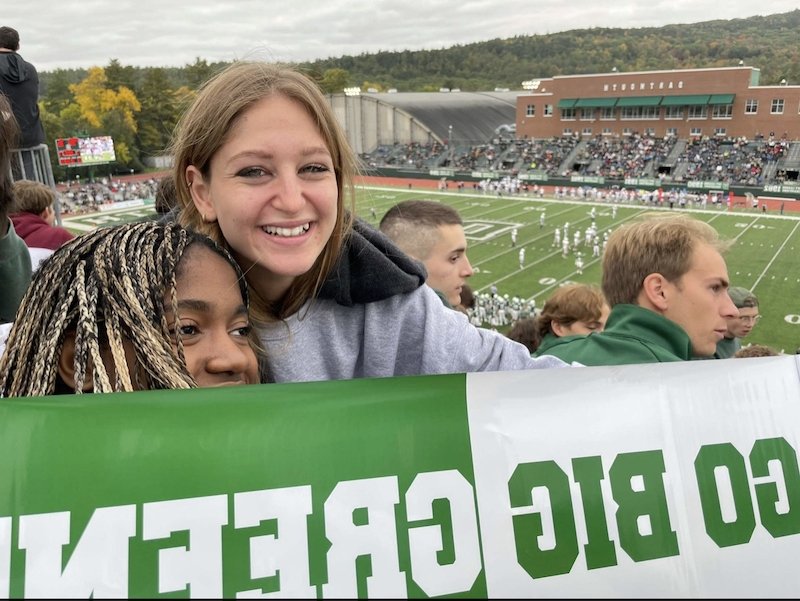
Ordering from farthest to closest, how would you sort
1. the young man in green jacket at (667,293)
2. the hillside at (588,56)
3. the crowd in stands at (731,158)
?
the crowd in stands at (731,158) → the hillside at (588,56) → the young man in green jacket at (667,293)

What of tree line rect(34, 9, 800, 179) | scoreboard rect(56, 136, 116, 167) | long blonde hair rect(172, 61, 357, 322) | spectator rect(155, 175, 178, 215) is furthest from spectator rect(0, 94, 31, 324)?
scoreboard rect(56, 136, 116, 167)

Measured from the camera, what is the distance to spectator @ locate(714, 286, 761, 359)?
2.65m

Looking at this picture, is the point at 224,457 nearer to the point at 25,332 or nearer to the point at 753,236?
the point at 25,332

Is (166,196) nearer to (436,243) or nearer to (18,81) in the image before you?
(436,243)

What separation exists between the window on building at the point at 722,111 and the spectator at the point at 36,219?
103ft

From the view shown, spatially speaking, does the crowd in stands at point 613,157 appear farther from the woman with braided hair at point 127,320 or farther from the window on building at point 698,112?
the woman with braided hair at point 127,320

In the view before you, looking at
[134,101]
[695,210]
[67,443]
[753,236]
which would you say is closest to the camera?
[67,443]

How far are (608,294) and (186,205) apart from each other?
1.27m

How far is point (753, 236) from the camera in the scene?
20.4 meters

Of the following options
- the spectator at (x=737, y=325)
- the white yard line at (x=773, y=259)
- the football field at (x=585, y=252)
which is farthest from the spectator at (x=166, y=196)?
the white yard line at (x=773, y=259)

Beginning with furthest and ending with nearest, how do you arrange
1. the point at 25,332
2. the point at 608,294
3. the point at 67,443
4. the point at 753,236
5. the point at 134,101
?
the point at 134,101 < the point at 753,236 < the point at 608,294 < the point at 25,332 < the point at 67,443

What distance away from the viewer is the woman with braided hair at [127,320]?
955 mm

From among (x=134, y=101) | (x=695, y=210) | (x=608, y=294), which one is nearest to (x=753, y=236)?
(x=695, y=210)

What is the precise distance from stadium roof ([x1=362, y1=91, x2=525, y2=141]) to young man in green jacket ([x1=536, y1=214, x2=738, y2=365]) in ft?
130
